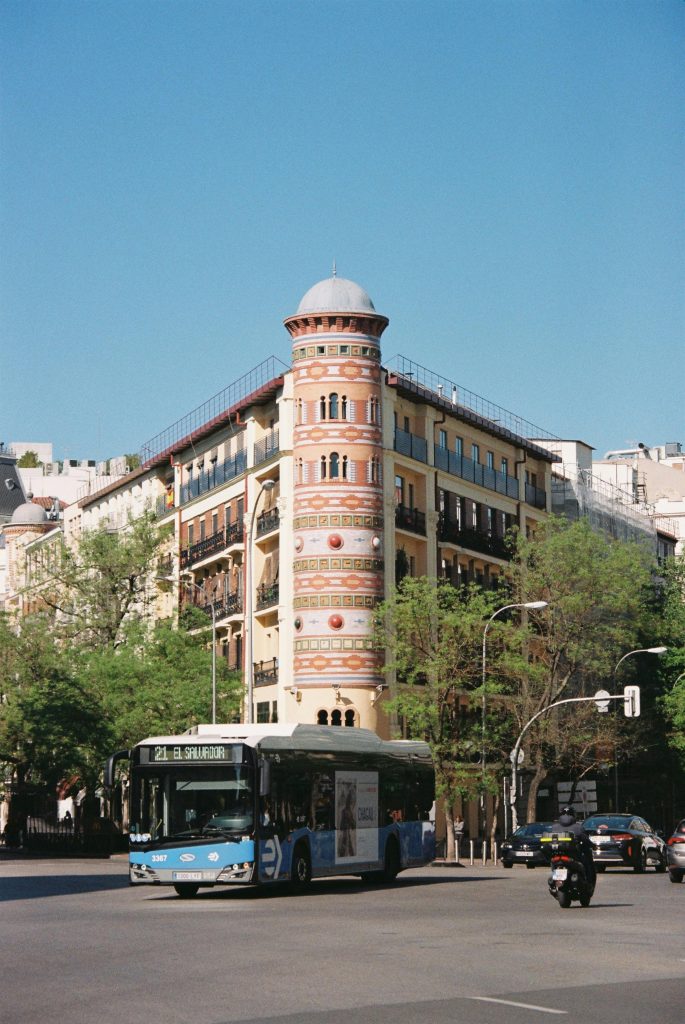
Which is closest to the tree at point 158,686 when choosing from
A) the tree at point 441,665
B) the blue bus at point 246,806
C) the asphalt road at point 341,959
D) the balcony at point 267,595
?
the balcony at point 267,595

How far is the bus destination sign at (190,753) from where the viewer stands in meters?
31.4

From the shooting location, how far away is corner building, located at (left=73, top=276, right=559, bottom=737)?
6612 cm

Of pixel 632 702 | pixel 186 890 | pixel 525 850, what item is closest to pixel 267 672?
pixel 632 702

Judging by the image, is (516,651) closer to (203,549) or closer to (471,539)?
(471,539)

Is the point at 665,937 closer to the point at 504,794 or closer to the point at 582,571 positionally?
the point at 582,571

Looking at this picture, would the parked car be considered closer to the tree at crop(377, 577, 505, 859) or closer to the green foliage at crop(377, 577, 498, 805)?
the tree at crop(377, 577, 505, 859)

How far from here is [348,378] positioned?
2638 inches

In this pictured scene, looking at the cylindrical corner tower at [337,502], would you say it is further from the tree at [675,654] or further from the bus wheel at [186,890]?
the bus wheel at [186,890]

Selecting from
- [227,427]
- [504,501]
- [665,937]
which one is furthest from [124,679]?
[665,937]

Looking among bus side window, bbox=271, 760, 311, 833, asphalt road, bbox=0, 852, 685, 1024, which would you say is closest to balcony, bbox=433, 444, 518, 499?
bus side window, bbox=271, 760, 311, 833

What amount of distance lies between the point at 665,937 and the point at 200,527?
61.1 m

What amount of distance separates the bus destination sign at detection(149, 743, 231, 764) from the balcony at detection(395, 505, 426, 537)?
39125 mm

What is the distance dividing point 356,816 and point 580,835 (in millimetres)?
8672

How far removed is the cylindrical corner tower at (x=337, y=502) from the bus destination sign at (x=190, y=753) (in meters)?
33.8
